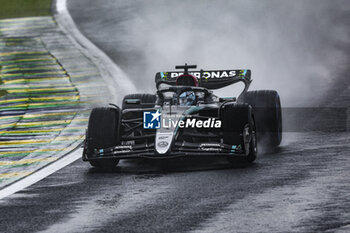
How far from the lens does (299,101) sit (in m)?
18.9

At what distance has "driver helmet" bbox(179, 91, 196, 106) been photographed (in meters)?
13.3

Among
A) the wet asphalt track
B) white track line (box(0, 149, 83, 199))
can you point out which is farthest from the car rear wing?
the wet asphalt track

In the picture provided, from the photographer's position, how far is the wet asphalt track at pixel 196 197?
8.20 metres

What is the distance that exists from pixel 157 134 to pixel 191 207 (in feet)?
9.79

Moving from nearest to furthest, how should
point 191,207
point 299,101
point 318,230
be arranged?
point 318,230 < point 191,207 < point 299,101

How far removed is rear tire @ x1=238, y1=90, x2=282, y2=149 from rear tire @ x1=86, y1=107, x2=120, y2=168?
2.80 m

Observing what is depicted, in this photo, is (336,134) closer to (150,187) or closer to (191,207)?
(150,187)

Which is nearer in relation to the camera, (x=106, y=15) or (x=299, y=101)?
(x=299, y=101)

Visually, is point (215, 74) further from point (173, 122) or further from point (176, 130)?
point (176, 130)

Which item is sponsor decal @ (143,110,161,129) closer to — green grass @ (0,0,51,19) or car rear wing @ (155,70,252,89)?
car rear wing @ (155,70,252,89)

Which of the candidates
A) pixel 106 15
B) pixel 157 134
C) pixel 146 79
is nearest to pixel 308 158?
pixel 157 134

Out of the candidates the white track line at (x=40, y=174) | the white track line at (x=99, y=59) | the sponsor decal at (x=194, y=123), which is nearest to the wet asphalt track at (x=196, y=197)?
the white track line at (x=40, y=174)

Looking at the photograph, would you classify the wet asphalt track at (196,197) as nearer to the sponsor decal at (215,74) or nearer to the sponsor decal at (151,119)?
the sponsor decal at (151,119)

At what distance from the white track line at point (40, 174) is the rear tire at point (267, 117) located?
10.6 ft
